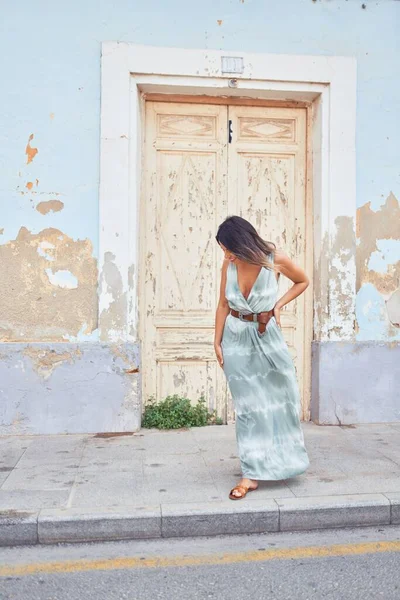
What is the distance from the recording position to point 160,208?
6867mm

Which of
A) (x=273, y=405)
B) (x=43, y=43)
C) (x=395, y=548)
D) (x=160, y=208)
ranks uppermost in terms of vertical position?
(x=43, y=43)

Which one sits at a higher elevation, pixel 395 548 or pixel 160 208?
pixel 160 208

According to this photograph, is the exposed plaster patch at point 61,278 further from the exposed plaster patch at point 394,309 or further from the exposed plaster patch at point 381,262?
the exposed plaster patch at point 394,309

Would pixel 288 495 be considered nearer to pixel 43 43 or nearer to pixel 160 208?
pixel 160 208

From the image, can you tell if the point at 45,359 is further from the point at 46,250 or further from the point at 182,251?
the point at 182,251

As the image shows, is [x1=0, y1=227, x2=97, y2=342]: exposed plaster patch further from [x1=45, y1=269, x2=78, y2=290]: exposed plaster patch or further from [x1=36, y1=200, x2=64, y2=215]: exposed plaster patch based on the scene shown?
[x1=36, y1=200, x2=64, y2=215]: exposed plaster patch

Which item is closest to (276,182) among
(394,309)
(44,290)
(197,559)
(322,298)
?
(322,298)

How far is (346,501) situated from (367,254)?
309 cm

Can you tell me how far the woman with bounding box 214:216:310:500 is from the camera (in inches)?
182

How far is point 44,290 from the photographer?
6.39m

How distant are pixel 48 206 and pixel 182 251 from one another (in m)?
1.37

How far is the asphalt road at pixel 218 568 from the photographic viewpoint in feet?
11.0

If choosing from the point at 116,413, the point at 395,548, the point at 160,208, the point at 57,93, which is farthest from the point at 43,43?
the point at 395,548

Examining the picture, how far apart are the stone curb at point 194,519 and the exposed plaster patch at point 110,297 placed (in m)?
2.41
